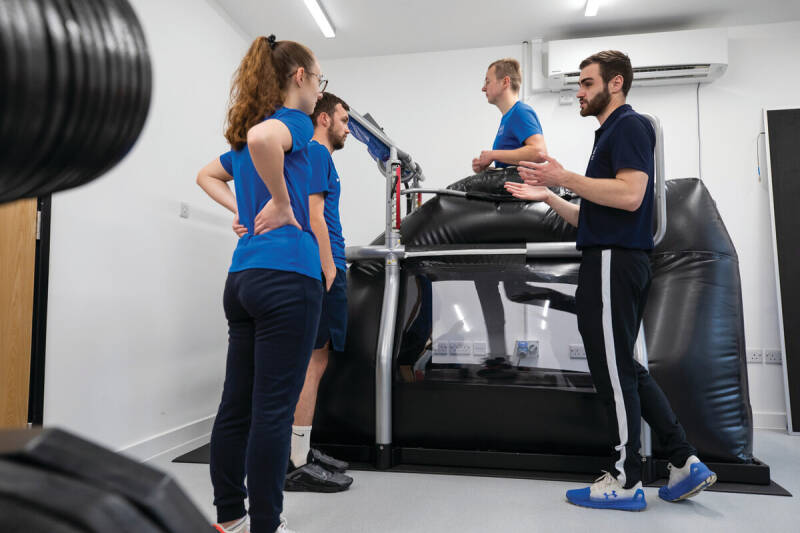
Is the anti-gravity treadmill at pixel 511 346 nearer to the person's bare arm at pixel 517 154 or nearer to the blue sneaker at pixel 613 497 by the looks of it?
the person's bare arm at pixel 517 154

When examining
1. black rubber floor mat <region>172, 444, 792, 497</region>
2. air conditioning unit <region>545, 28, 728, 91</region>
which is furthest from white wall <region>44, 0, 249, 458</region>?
air conditioning unit <region>545, 28, 728, 91</region>

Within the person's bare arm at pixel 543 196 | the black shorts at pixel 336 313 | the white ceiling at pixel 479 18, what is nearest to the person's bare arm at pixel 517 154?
the person's bare arm at pixel 543 196

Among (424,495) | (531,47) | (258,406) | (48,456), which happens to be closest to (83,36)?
(48,456)

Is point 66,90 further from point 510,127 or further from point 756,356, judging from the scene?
point 756,356

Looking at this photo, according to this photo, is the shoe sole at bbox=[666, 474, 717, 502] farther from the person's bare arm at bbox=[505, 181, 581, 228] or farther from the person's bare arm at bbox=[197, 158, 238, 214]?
the person's bare arm at bbox=[197, 158, 238, 214]

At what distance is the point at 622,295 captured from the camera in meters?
1.75

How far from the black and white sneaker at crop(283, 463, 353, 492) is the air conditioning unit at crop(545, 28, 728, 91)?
3.13 m

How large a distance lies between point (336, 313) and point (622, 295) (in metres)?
1.00

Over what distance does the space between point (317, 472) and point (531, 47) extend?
134 inches

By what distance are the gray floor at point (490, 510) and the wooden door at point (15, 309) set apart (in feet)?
2.15

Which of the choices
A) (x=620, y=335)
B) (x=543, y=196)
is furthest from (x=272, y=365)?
(x=543, y=196)

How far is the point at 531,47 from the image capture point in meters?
4.12

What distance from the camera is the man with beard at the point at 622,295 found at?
1.75 meters

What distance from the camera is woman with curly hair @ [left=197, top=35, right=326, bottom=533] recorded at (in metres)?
1.21
